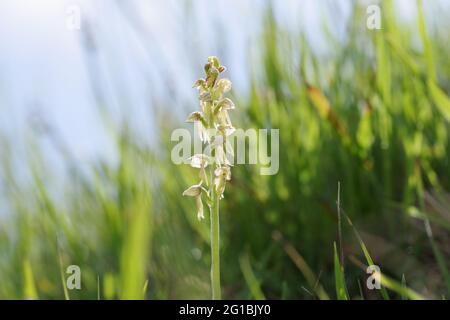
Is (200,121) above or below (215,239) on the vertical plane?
above

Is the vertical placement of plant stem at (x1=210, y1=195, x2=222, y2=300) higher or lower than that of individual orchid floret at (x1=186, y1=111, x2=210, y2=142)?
lower

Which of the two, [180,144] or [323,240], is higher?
[180,144]

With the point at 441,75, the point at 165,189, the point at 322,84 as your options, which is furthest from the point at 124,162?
the point at 441,75

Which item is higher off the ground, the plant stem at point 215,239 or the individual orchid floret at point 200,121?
the individual orchid floret at point 200,121

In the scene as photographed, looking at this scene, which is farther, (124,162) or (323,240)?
(124,162)

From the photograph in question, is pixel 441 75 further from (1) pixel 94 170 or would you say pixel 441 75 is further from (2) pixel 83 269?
(2) pixel 83 269

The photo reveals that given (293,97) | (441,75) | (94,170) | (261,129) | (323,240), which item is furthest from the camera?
(441,75)
